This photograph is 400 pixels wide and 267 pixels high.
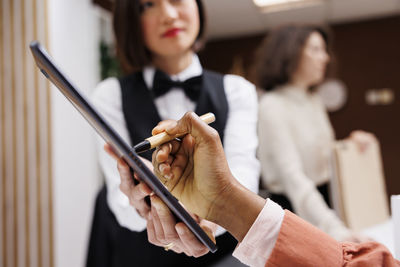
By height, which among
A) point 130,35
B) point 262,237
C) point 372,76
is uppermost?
point 130,35

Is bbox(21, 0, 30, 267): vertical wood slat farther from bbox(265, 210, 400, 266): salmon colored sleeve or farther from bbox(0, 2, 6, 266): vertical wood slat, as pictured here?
bbox(265, 210, 400, 266): salmon colored sleeve

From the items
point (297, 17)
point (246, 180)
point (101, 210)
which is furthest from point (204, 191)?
point (297, 17)

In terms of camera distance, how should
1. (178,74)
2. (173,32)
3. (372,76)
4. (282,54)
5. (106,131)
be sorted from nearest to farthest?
(106,131), (173,32), (178,74), (282,54), (372,76)

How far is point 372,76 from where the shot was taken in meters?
4.45

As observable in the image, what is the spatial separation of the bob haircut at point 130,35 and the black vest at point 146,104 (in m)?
0.04

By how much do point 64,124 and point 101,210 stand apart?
122cm

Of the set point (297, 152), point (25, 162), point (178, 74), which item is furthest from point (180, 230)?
point (25, 162)

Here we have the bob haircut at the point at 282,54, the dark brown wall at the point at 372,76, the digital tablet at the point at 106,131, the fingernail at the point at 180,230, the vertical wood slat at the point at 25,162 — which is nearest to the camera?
the digital tablet at the point at 106,131

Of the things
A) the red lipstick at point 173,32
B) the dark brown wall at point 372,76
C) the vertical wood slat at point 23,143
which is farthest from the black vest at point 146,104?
the dark brown wall at point 372,76

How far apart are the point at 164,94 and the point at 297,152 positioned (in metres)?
0.74

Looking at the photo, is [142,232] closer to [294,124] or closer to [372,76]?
[294,124]

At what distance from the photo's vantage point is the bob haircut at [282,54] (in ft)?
4.66

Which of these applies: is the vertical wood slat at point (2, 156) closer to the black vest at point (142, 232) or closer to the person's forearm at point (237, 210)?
the black vest at point (142, 232)

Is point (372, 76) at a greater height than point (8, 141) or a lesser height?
lesser
